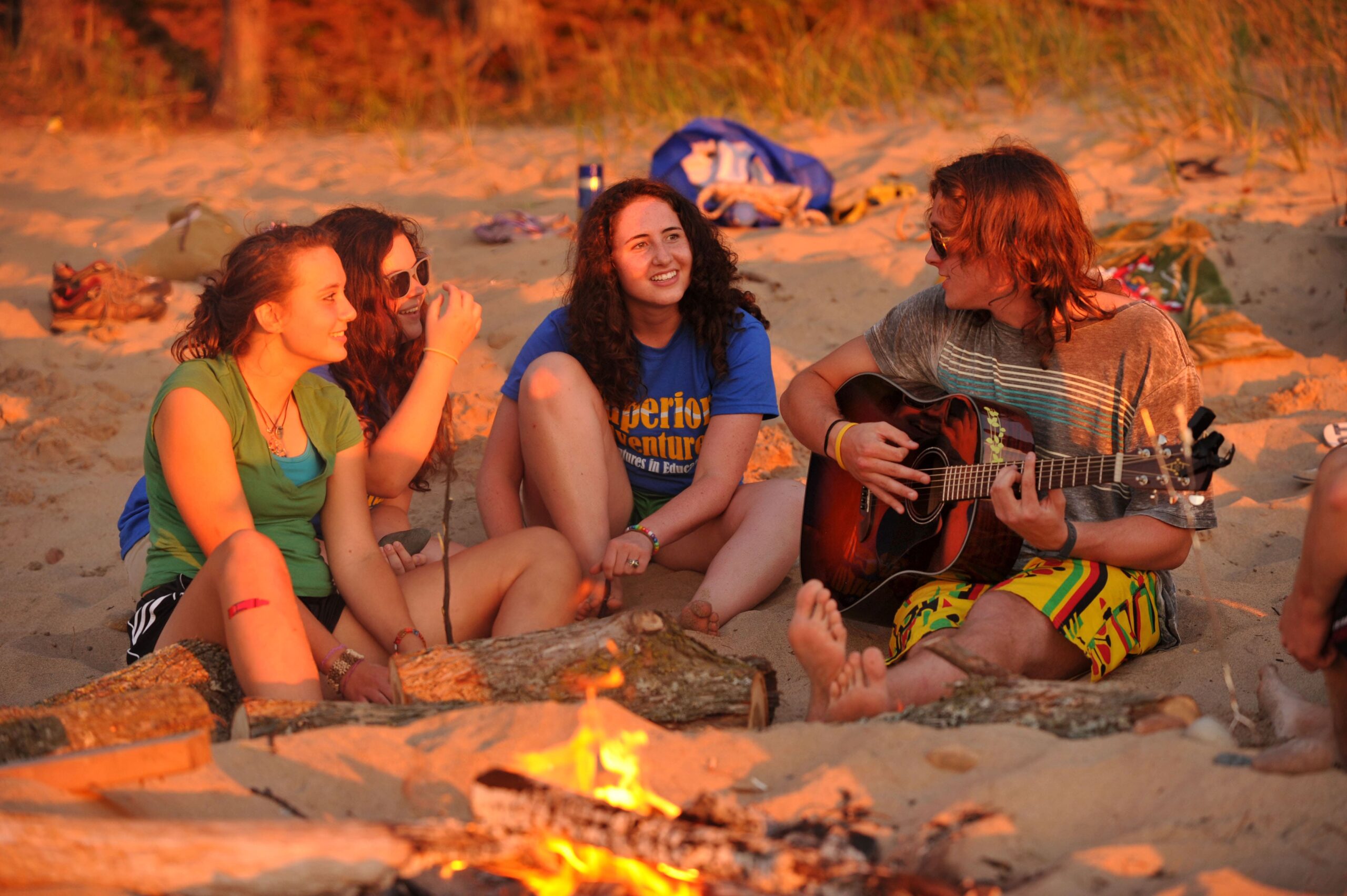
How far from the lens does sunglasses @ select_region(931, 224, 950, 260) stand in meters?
2.87

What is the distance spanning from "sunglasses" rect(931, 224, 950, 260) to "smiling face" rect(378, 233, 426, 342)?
1.63 metres

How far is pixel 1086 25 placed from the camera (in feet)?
27.6

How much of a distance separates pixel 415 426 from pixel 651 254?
0.89 meters

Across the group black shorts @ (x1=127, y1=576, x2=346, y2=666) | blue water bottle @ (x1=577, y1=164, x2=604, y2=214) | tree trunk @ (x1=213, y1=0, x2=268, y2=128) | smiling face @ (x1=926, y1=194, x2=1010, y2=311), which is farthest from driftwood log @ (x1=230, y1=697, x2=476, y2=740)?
tree trunk @ (x1=213, y1=0, x2=268, y2=128)

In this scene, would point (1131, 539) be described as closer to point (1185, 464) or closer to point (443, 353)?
point (1185, 464)

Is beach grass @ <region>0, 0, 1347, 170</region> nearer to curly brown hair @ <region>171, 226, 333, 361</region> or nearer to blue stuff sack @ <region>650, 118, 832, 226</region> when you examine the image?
blue stuff sack @ <region>650, 118, 832, 226</region>

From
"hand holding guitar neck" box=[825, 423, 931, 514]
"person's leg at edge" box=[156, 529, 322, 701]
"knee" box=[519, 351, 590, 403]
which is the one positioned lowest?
"person's leg at edge" box=[156, 529, 322, 701]

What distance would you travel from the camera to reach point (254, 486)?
9.55 ft

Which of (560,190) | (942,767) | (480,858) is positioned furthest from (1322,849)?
(560,190)

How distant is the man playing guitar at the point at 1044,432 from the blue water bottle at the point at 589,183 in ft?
11.1

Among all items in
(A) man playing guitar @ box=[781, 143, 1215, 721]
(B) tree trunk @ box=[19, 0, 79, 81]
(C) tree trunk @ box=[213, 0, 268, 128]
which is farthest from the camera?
(C) tree trunk @ box=[213, 0, 268, 128]

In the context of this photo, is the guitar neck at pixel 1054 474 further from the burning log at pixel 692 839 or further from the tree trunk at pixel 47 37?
the tree trunk at pixel 47 37

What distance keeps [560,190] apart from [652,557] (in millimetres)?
4285

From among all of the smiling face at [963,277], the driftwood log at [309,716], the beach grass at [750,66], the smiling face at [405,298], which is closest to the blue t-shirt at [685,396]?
the smiling face at [405,298]
